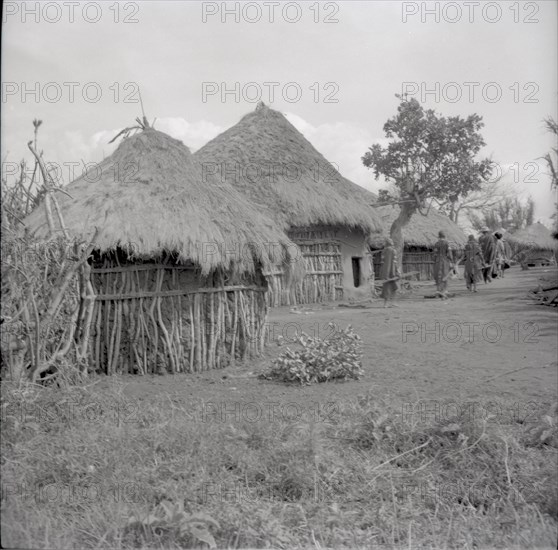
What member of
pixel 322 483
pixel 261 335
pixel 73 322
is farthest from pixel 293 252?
pixel 322 483

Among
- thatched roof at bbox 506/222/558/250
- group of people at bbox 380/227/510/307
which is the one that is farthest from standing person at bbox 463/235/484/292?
thatched roof at bbox 506/222/558/250

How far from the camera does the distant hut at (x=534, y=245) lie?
3123 cm

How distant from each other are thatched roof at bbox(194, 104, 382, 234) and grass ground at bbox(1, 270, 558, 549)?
8.94 metres

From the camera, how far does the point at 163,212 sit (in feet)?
22.4

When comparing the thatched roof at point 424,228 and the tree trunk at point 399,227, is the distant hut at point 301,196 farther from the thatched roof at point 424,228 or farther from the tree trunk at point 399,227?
the thatched roof at point 424,228

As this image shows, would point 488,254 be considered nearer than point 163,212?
No

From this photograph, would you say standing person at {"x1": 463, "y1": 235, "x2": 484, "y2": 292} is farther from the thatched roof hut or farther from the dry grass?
the thatched roof hut

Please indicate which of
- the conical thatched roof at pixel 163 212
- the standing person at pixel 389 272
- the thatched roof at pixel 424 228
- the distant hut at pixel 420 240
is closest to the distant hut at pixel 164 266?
the conical thatched roof at pixel 163 212

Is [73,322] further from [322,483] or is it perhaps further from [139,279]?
[322,483]

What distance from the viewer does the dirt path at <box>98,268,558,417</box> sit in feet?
17.6

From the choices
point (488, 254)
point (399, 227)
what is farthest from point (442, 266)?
point (399, 227)

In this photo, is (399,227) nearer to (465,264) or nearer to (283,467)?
(465,264)

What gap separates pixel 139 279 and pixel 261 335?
1.91 metres

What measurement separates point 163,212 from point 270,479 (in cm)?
413
